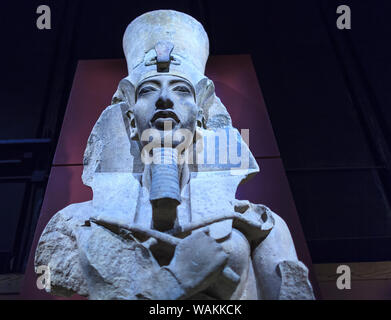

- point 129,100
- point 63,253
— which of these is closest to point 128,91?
point 129,100

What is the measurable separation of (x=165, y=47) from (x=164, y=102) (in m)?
0.45

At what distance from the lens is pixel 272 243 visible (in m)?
1.85

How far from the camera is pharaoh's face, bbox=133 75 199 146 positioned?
2045mm

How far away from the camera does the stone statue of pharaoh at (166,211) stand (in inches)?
63.2

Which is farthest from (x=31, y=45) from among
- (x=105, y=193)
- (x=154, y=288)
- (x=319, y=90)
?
(x=154, y=288)

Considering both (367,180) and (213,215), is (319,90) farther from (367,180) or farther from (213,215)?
(213,215)

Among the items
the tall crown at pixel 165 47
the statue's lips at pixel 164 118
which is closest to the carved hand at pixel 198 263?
the statue's lips at pixel 164 118

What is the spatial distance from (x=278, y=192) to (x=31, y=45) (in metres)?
3.42

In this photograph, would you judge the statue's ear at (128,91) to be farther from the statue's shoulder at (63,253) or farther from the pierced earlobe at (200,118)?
the statue's shoulder at (63,253)

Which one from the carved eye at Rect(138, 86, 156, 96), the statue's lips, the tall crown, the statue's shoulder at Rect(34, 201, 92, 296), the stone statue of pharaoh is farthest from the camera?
the tall crown

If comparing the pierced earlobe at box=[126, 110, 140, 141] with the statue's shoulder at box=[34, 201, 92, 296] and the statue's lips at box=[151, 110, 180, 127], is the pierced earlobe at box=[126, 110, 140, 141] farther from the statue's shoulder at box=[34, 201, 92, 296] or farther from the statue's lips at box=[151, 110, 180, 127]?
the statue's shoulder at box=[34, 201, 92, 296]


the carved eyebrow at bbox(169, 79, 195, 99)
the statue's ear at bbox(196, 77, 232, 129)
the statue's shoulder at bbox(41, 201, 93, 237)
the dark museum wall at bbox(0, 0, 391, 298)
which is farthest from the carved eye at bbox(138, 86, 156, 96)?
the dark museum wall at bbox(0, 0, 391, 298)

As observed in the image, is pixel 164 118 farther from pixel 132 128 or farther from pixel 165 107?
pixel 132 128

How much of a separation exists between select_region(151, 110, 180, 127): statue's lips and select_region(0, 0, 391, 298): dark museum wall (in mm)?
2289
